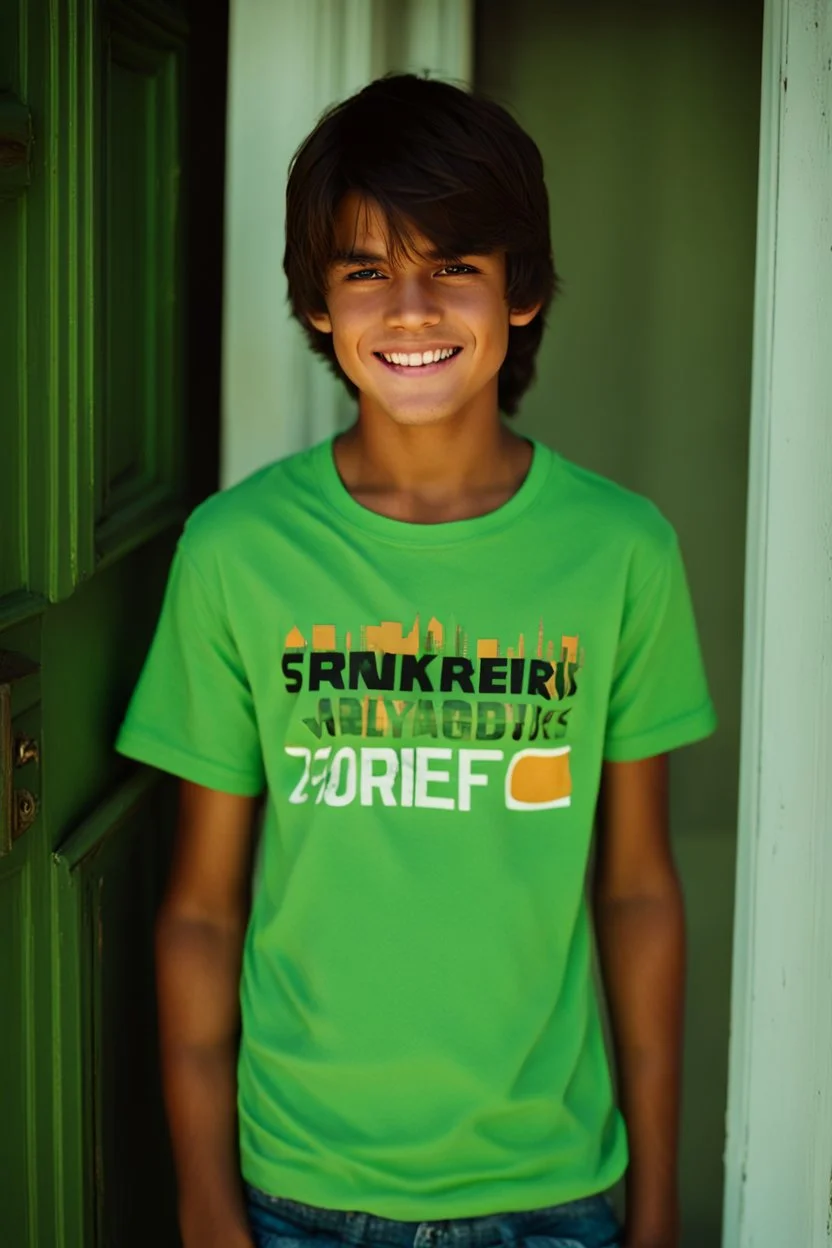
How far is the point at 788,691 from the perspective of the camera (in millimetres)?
1762

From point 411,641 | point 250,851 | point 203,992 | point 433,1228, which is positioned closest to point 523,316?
point 411,641

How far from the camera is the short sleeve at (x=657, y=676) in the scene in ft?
5.57

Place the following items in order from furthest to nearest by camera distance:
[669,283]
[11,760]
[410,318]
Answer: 1. [669,283]
2. [410,318]
3. [11,760]

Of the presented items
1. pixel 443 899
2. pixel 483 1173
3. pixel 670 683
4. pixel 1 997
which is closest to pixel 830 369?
pixel 670 683

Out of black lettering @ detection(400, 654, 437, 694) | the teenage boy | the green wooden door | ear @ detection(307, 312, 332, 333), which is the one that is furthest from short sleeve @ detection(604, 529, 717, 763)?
the green wooden door

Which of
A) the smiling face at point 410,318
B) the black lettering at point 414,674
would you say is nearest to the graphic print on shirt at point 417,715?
the black lettering at point 414,674

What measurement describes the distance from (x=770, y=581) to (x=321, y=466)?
0.52 metres

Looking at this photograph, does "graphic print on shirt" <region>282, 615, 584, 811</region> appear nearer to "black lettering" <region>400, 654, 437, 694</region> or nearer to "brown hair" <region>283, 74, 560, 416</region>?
"black lettering" <region>400, 654, 437, 694</region>

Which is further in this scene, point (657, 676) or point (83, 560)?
point (657, 676)

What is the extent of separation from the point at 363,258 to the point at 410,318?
0.31 ft

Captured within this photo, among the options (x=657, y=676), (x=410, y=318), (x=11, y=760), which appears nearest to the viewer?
(x=11, y=760)

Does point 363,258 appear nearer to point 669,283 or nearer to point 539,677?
point 539,677

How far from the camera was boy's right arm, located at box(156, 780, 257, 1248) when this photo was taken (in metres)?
1.69

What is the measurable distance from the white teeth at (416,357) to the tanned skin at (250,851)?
11mm
